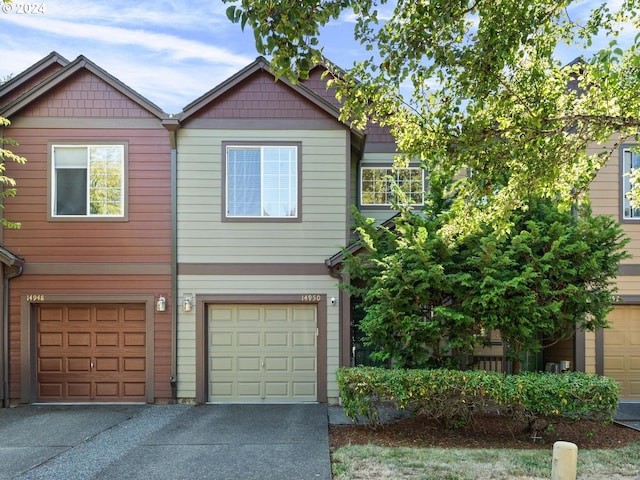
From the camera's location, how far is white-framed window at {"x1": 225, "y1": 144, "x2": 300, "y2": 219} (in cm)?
1011

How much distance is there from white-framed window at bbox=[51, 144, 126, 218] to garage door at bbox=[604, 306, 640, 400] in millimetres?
10059

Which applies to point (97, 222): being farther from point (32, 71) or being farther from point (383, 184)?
point (383, 184)

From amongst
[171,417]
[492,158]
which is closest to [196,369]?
[171,417]

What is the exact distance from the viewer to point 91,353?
1008 cm

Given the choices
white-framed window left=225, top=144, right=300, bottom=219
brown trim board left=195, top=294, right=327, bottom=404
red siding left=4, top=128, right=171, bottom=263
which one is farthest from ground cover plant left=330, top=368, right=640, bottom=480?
red siding left=4, top=128, right=171, bottom=263

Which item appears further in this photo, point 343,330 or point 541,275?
point 343,330

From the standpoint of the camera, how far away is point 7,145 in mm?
10156

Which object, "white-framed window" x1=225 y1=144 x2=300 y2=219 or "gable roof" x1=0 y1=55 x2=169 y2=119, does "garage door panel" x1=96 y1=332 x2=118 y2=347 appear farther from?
"gable roof" x1=0 y1=55 x2=169 y2=119

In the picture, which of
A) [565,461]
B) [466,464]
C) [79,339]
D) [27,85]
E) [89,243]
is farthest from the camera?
[27,85]

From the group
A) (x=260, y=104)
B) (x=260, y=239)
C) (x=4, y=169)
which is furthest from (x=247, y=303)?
(x=4, y=169)

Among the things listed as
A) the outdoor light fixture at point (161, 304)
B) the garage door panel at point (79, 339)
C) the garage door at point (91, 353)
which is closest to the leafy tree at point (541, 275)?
the outdoor light fixture at point (161, 304)

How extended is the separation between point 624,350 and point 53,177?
1187 cm

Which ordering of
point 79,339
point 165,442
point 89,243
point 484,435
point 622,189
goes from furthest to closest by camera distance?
point 622,189
point 79,339
point 89,243
point 484,435
point 165,442

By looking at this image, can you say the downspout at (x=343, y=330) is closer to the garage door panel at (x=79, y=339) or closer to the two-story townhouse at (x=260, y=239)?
the two-story townhouse at (x=260, y=239)
